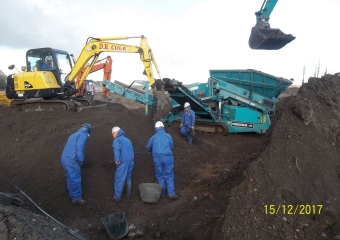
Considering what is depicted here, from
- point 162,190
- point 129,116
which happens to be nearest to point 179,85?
point 129,116

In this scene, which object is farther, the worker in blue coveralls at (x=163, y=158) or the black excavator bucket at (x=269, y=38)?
the black excavator bucket at (x=269, y=38)

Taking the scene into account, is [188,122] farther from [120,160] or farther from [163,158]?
[120,160]

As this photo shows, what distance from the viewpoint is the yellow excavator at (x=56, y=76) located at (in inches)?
398

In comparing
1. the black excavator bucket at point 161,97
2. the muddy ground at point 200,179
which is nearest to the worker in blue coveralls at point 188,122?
the black excavator bucket at point 161,97

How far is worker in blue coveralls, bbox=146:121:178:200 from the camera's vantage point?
6.45 metres

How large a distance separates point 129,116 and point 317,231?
7.07m

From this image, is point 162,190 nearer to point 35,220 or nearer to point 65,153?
point 65,153

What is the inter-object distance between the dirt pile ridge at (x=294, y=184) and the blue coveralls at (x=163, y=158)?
2031mm

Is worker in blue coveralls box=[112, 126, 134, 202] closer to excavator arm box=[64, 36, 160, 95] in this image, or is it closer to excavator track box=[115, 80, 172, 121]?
excavator track box=[115, 80, 172, 121]

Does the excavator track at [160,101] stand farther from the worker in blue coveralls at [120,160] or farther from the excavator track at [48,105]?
the worker in blue coveralls at [120,160]

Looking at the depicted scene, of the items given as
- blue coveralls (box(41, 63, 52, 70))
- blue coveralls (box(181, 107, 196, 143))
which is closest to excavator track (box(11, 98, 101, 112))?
blue coveralls (box(41, 63, 52, 70))

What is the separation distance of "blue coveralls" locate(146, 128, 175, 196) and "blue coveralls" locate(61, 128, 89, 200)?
4.73ft
